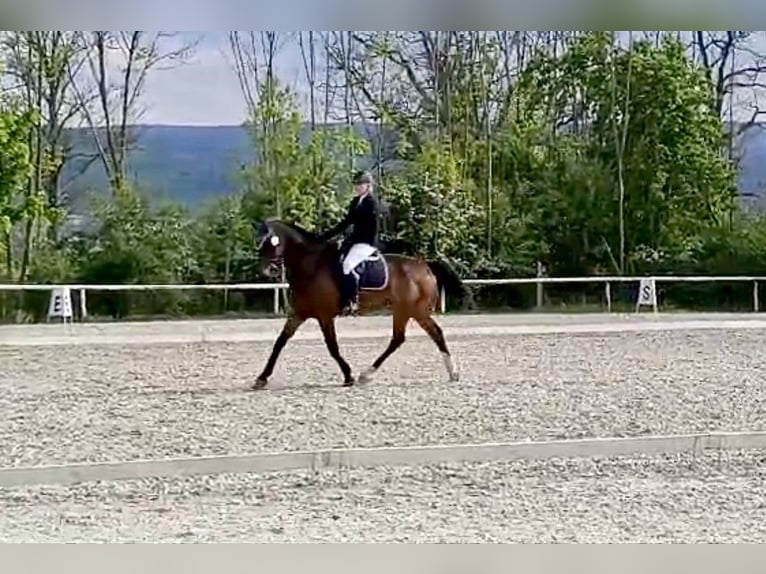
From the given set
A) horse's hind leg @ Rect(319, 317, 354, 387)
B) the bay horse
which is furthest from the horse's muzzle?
horse's hind leg @ Rect(319, 317, 354, 387)

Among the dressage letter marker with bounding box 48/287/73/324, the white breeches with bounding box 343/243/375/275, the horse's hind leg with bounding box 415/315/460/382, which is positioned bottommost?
the horse's hind leg with bounding box 415/315/460/382

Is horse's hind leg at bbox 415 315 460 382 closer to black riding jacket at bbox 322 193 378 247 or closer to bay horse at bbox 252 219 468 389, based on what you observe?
bay horse at bbox 252 219 468 389

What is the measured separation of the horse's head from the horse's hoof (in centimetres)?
36

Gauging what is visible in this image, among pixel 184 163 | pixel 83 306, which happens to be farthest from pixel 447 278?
pixel 83 306

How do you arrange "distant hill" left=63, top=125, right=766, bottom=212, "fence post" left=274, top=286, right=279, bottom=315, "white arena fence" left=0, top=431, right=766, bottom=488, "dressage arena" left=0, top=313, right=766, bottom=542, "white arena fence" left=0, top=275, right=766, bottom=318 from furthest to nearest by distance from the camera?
"fence post" left=274, top=286, right=279, bottom=315
"white arena fence" left=0, top=275, right=766, bottom=318
"distant hill" left=63, top=125, right=766, bottom=212
"white arena fence" left=0, top=431, right=766, bottom=488
"dressage arena" left=0, top=313, right=766, bottom=542

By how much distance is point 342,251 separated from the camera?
4.02m

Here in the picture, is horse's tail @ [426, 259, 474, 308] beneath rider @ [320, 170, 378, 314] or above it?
beneath

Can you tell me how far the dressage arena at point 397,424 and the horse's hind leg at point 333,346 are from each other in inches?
1.1

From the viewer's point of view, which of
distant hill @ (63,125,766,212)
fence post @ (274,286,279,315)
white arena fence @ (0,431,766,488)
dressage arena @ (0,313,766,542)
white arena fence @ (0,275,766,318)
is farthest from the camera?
fence post @ (274,286,279,315)

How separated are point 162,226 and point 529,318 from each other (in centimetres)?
127

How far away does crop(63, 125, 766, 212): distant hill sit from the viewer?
12.6 ft

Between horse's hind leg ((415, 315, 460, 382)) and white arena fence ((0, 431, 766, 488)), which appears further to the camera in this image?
horse's hind leg ((415, 315, 460, 382))

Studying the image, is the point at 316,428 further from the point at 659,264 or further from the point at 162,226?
the point at 659,264

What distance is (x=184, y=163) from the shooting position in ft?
12.6
